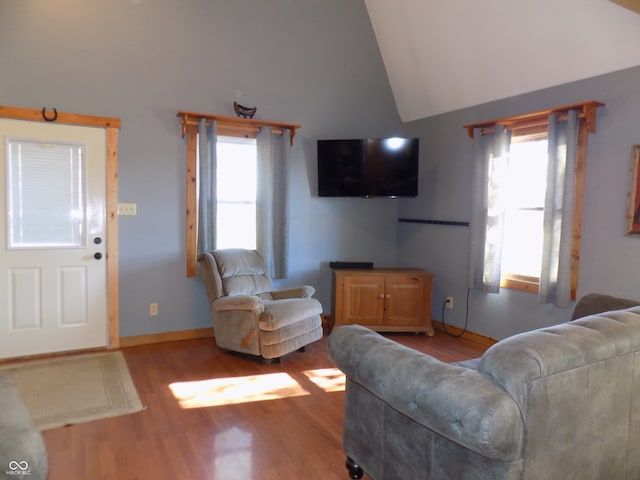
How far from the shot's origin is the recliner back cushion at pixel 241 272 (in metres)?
3.99

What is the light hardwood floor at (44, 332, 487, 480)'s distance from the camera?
2191mm

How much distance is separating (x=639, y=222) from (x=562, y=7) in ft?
5.44

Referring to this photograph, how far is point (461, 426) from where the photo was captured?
1363 millimetres

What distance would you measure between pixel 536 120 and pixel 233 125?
8.99 feet

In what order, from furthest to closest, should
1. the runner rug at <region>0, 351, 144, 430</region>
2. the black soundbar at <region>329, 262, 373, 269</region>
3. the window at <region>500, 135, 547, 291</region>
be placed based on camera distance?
the black soundbar at <region>329, 262, 373, 269</region> < the window at <region>500, 135, 547, 291</region> < the runner rug at <region>0, 351, 144, 430</region>

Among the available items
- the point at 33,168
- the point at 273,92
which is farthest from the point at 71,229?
the point at 273,92

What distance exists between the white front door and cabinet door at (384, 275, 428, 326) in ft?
8.87

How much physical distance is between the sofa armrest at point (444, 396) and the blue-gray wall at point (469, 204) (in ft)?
8.00

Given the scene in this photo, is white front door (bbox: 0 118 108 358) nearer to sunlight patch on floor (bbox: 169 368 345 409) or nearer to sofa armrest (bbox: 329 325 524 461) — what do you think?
sunlight patch on floor (bbox: 169 368 345 409)

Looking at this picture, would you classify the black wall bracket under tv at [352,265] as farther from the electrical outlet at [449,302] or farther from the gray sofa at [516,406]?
the gray sofa at [516,406]

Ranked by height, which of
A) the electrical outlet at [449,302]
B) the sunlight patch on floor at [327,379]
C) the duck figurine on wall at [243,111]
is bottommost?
the sunlight patch on floor at [327,379]

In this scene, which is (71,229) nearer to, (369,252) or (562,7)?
(369,252)

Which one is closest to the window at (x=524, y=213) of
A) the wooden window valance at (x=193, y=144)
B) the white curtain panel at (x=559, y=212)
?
the white curtain panel at (x=559, y=212)

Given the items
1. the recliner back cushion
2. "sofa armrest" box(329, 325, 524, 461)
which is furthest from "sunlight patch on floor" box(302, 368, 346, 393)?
"sofa armrest" box(329, 325, 524, 461)
